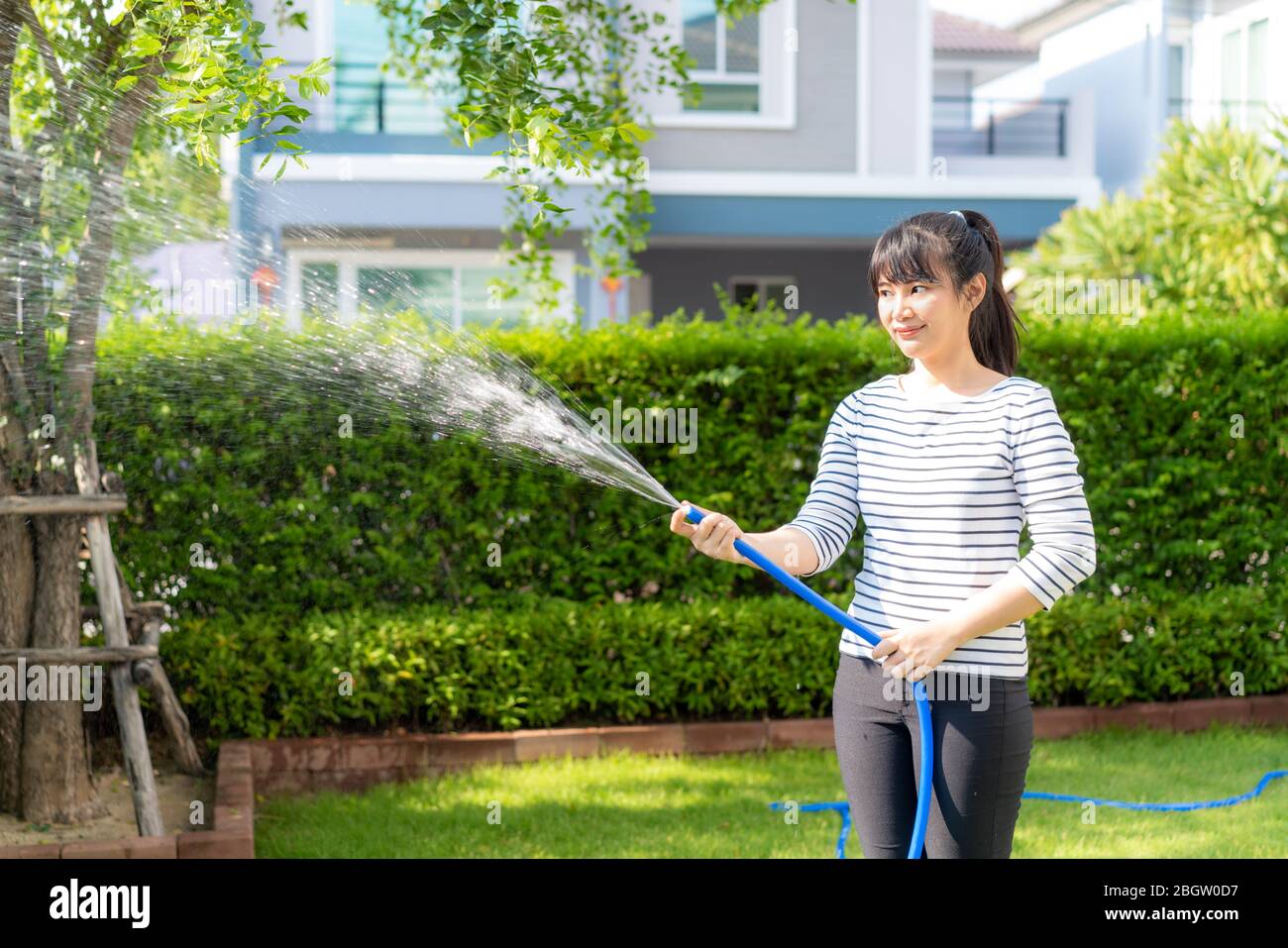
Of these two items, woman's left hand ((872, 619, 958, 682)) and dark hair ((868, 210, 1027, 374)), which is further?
dark hair ((868, 210, 1027, 374))

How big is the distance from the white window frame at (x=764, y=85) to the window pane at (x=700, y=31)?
0.26 ft

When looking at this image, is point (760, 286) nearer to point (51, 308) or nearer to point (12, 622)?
point (51, 308)

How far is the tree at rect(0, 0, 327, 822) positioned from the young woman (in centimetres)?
295

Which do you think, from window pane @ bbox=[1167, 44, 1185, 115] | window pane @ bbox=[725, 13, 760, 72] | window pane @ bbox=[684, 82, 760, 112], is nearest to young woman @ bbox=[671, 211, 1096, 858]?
window pane @ bbox=[684, 82, 760, 112]

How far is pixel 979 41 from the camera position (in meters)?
24.0

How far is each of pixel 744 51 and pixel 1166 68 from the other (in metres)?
7.00

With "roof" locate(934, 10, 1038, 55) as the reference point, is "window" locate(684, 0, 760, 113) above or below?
below

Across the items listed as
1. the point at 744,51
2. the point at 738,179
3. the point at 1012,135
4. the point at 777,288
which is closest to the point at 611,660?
the point at 738,179

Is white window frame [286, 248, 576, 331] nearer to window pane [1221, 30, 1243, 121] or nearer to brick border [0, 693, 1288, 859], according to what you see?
brick border [0, 693, 1288, 859]

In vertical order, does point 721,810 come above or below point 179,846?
below

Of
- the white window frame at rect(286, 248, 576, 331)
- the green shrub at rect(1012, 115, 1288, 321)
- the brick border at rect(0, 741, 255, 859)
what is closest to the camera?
the brick border at rect(0, 741, 255, 859)

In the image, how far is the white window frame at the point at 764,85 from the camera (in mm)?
15656

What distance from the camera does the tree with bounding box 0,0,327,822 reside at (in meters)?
4.88
